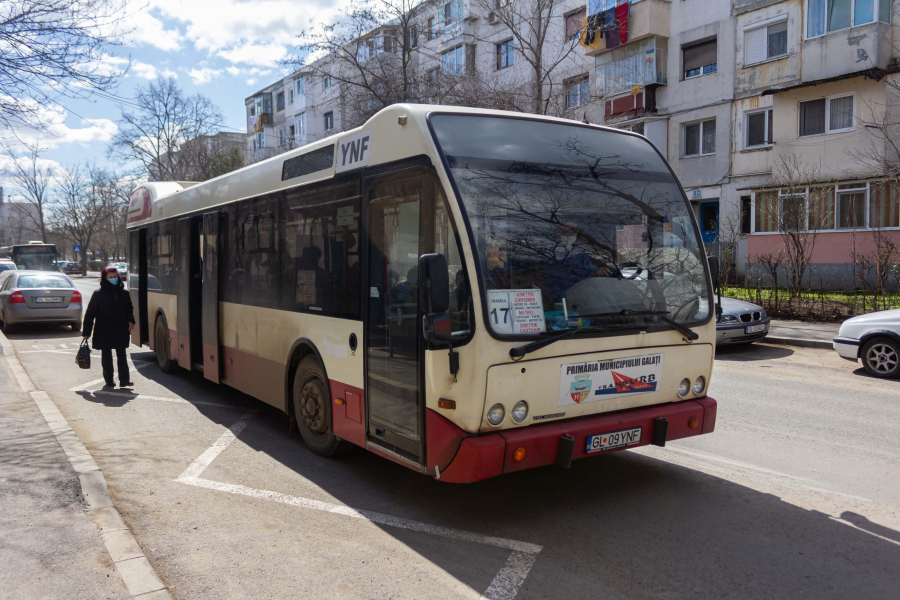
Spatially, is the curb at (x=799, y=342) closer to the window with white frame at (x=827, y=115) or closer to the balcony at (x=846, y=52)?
the window with white frame at (x=827, y=115)

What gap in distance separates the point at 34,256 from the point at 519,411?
48.8 m

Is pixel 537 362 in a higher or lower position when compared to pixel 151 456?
higher

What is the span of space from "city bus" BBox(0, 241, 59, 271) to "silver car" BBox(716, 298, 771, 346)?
43.7m

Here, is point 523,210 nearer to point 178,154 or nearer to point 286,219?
point 286,219

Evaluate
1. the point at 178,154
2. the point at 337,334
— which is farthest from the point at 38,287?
the point at 178,154

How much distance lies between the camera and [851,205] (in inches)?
933

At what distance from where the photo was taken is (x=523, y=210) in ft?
15.3

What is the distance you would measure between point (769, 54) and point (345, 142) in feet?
83.2

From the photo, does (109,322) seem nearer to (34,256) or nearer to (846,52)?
(846,52)

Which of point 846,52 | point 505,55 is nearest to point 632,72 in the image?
point 505,55

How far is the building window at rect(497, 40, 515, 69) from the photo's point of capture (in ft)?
119

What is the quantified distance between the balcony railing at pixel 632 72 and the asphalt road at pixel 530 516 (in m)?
24.8

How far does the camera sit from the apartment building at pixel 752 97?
22.6 meters

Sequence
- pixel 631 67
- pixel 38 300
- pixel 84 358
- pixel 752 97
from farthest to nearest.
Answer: pixel 631 67 < pixel 752 97 < pixel 38 300 < pixel 84 358
